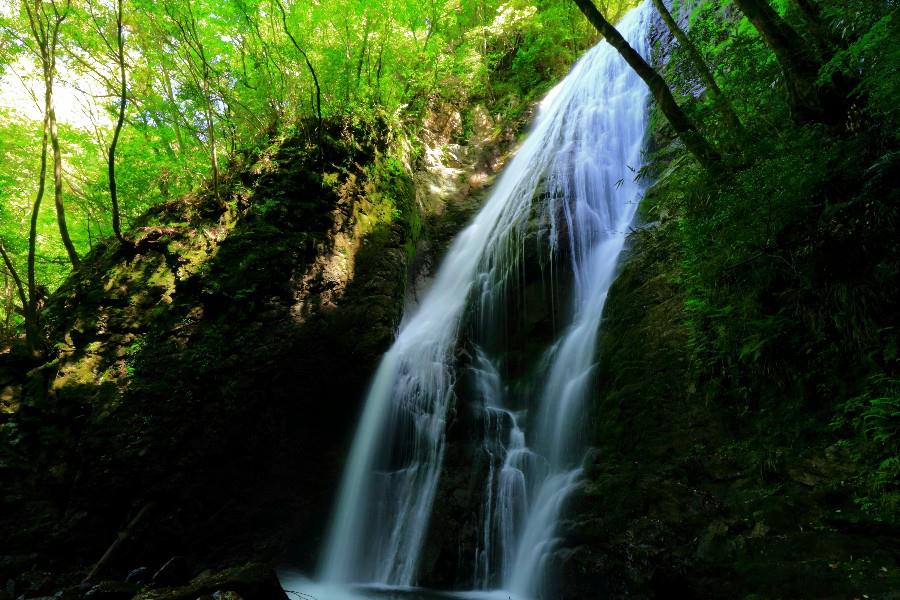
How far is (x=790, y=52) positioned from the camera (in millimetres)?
4328

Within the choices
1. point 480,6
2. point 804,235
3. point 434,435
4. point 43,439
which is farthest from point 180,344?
point 480,6

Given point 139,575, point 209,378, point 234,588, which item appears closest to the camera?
point 234,588

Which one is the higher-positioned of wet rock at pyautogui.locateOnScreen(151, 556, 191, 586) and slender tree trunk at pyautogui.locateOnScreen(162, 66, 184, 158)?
slender tree trunk at pyautogui.locateOnScreen(162, 66, 184, 158)

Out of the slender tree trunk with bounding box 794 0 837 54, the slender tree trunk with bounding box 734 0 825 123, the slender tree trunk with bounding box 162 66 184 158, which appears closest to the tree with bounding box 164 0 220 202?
the slender tree trunk with bounding box 162 66 184 158

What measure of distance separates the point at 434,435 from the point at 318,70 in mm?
8631

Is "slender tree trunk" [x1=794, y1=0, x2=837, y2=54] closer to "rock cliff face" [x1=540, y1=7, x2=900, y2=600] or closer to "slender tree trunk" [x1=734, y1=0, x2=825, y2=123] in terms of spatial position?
"slender tree trunk" [x1=734, y1=0, x2=825, y2=123]

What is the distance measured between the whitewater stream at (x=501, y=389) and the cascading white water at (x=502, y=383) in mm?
23

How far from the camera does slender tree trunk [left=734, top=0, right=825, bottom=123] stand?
14.0 ft

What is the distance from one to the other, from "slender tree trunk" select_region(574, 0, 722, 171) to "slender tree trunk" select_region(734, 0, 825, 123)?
0.88 m

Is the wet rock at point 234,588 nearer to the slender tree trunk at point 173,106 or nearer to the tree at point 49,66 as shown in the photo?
the tree at point 49,66

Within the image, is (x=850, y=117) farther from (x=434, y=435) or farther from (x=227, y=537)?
(x=227, y=537)

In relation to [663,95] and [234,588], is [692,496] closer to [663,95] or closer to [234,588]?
[663,95]

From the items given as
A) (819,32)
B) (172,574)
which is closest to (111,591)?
(172,574)

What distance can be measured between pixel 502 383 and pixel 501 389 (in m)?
0.13
